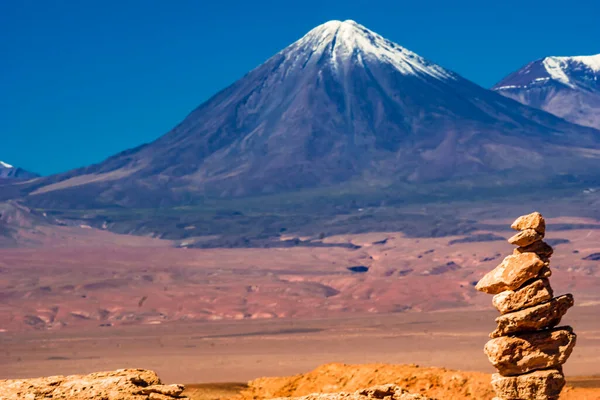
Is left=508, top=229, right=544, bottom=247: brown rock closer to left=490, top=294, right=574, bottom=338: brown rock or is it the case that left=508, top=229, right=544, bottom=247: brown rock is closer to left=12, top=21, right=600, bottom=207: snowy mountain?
left=490, top=294, right=574, bottom=338: brown rock

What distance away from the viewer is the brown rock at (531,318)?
1472cm

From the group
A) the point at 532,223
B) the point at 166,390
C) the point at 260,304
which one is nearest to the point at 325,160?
the point at 260,304

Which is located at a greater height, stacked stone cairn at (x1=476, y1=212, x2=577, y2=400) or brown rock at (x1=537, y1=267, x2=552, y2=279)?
brown rock at (x1=537, y1=267, x2=552, y2=279)

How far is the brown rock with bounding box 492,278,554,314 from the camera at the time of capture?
1479 cm

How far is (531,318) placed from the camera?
14.7 meters

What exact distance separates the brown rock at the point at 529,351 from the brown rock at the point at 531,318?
79mm

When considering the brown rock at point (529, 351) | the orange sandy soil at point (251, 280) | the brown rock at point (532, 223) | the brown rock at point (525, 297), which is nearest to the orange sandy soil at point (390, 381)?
Result: the brown rock at point (529, 351)

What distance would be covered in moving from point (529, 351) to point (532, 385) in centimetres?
38

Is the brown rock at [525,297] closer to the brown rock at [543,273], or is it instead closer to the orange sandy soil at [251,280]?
the brown rock at [543,273]

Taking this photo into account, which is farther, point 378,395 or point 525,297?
point 525,297

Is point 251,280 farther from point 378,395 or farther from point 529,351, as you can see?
point 378,395

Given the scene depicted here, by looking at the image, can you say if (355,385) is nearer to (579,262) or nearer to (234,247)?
(579,262)

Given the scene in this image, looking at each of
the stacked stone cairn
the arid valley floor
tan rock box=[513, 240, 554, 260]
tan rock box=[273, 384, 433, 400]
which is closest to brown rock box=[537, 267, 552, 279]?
the stacked stone cairn

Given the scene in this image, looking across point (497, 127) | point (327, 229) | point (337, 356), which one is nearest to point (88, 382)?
point (337, 356)
